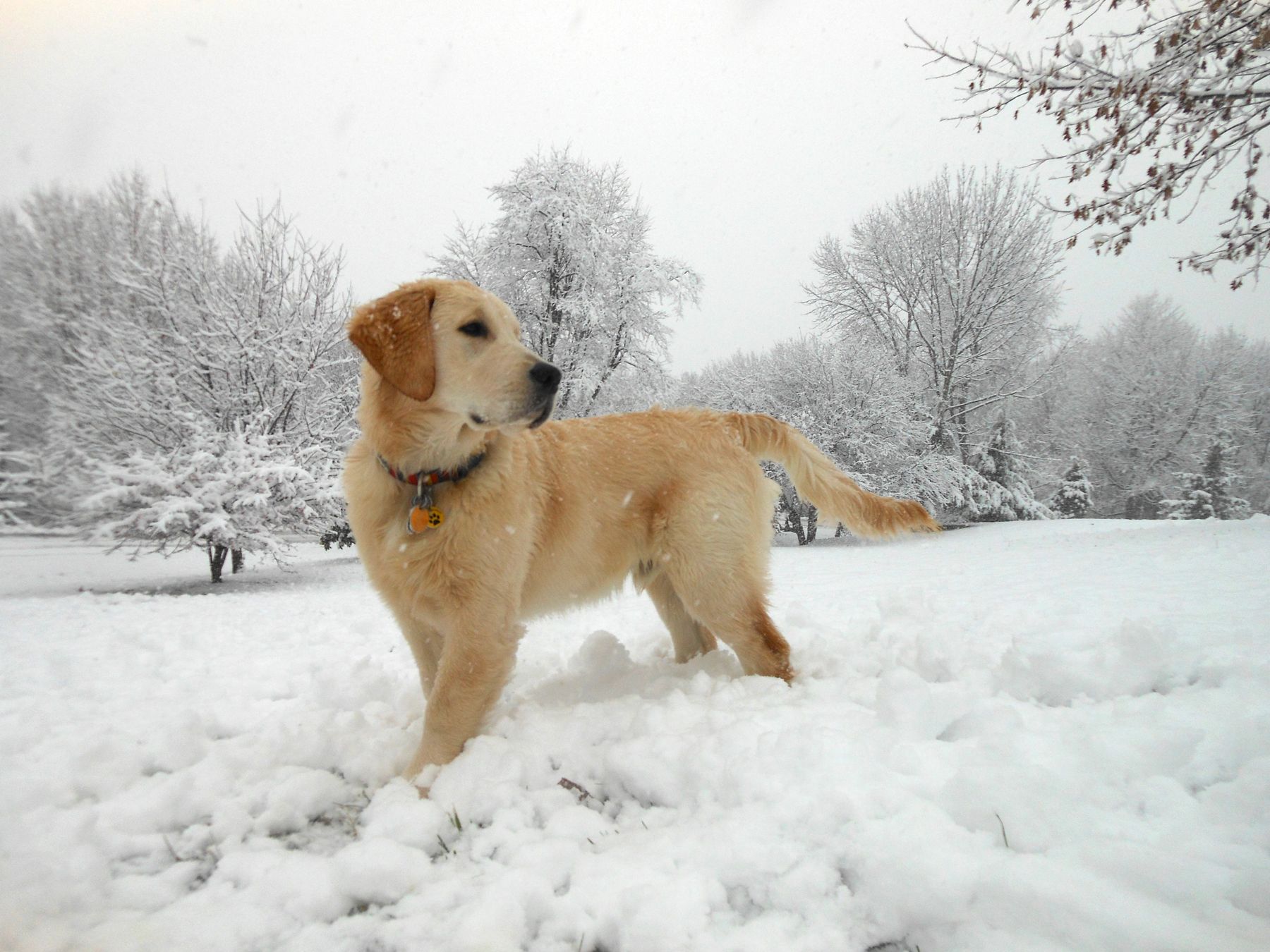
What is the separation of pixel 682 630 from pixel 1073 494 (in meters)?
29.1

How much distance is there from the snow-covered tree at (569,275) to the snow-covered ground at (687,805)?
12.8 m

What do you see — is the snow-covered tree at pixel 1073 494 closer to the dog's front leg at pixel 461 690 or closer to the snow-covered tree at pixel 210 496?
the snow-covered tree at pixel 210 496

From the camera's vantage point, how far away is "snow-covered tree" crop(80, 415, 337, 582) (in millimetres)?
8953

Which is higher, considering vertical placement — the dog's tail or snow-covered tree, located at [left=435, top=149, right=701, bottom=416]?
snow-covered tree, located at [left=435, top=149, right=701, bottom=416]

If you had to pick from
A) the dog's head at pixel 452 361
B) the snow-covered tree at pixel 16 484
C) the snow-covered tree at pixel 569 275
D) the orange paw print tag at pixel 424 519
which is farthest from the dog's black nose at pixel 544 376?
the snow-covered tree at pixel 569 275

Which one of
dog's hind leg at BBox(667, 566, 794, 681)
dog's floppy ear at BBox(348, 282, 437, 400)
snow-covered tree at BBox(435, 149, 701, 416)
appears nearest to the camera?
dog's floppy ear at BBox(348, 282, 437, 400)

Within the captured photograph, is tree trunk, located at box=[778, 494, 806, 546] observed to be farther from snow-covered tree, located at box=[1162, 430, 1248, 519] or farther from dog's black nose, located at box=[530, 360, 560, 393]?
dog's black nose, located at box=[530, 360, 560, 393]

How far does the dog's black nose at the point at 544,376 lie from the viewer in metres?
2.63

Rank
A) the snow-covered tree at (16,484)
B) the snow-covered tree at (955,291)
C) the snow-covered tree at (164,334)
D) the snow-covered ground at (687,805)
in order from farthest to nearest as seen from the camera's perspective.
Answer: the snow-covered tree at (955,291), the snow-covered tree at (164,334), the snow-covered tree at (16,484), the snow-covered ground at (687,805)

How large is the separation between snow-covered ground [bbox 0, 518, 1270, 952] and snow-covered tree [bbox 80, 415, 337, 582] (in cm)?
675

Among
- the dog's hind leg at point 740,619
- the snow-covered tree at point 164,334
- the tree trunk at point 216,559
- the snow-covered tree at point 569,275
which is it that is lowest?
the tree trunk at point 216,559

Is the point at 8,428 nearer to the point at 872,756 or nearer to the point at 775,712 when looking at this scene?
the point at 775,712

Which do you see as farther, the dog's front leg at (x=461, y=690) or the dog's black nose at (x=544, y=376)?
the dog's black nose at (x=544, y=376)

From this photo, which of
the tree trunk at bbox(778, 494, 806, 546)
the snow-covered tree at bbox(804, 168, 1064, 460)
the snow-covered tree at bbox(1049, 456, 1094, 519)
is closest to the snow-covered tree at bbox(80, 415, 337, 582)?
the tree trunk at bbox(778, 494, 806, 546)
